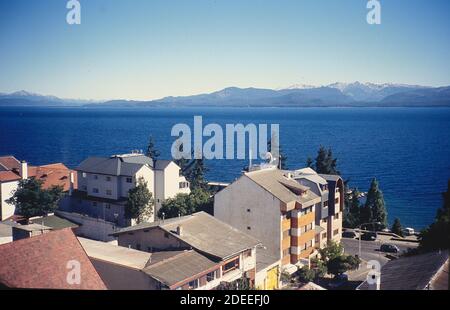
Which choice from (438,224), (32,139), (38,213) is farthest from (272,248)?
(32,139)

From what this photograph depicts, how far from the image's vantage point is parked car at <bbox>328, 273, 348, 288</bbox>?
64.8 feet

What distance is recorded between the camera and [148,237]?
697 inches

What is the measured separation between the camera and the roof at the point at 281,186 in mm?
22009

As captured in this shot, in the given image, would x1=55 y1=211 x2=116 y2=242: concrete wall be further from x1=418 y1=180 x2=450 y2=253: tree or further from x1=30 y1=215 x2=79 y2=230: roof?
x1=418 y1=180 x2=450 y2=253: tree

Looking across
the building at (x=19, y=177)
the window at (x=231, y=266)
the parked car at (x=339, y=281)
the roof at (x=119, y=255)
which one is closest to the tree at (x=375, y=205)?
the parked car at (x=339, y=281)

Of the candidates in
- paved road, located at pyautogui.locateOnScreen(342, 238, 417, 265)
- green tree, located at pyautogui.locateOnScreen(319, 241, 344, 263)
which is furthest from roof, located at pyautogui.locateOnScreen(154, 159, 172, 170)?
paved road, located at pyautogui.locateOnScreen(342, 238, 417, 265)

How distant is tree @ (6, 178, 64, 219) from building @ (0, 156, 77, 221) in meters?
1.38

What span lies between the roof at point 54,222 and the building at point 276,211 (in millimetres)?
8861

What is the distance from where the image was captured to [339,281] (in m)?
20.4

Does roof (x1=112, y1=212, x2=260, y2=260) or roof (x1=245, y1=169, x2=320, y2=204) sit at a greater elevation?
roof (x1=245, y1=169, x2=320, y2=204)

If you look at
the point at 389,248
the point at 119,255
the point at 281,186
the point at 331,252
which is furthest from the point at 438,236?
the point at 389,248

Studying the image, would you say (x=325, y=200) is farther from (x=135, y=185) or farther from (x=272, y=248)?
(x=135, y=185)

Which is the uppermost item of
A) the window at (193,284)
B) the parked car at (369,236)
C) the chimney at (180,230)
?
the chimney at (180,230)

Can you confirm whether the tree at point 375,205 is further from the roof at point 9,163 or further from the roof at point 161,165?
the roof at point 9,163
